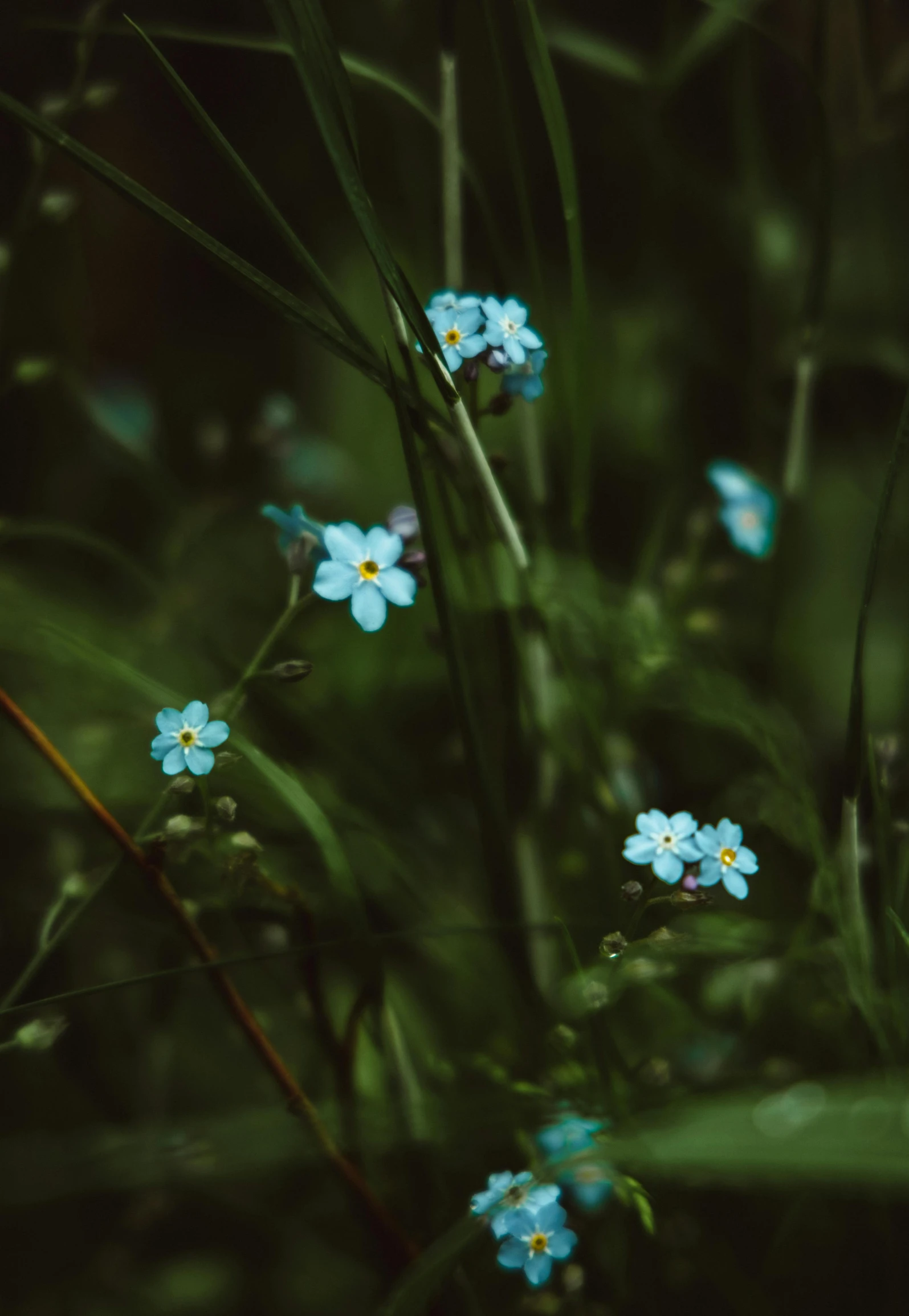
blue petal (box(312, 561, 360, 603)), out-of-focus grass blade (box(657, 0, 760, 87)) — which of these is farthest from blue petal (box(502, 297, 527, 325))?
out-of-focus grass blade (box(657, 0, 760, 87))

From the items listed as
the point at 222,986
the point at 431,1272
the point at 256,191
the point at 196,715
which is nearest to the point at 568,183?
the point at 256,191

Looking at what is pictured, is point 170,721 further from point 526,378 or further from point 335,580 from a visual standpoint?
point 526,378

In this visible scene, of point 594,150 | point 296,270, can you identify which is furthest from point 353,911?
point 594,150

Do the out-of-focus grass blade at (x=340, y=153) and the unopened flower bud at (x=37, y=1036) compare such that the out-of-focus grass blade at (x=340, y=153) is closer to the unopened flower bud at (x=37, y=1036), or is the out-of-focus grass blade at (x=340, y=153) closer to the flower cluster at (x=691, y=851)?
the flower cluster at (x=691, y=851)

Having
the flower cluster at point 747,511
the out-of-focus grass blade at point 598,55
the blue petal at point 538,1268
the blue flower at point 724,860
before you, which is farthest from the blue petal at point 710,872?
the out-of-focus grass blade at point 598,55

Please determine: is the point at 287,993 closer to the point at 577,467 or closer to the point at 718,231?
the point at 577,467

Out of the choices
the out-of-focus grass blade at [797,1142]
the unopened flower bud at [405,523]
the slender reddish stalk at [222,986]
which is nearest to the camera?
the out-of-focus grass blade at [797,1142]
